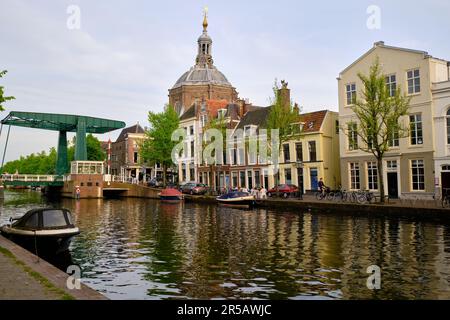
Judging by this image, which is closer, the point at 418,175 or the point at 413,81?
the point at 418,175

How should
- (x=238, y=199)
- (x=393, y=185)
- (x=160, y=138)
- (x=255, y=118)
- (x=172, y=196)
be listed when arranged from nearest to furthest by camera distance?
(x=393, y=185), (x=238, y=199), (x=172, y=196), (x=255, y=118), (x=160, y=138)

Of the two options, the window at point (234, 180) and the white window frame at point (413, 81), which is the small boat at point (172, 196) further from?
the white window frame at point (413, 81)

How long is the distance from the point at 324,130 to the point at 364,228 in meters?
25.8

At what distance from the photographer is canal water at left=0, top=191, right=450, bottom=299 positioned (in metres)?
10.5

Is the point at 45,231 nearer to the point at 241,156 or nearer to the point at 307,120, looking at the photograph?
the point at 307,120

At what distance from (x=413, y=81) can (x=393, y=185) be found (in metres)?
9.57

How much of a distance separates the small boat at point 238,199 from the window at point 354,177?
10.6 m

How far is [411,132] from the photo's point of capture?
3569 centimetres

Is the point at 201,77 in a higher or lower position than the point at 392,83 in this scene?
higher

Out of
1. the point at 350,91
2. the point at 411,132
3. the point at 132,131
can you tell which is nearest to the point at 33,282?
the point at 411,132

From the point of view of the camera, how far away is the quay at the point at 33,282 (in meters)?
7.99

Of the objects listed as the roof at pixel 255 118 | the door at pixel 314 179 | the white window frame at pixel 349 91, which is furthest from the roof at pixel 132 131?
the white window frame at pixel 349 91

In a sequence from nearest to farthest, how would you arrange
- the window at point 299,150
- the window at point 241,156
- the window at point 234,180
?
the window at point 299,150, the window at point 241,156, the window at point 234,180
